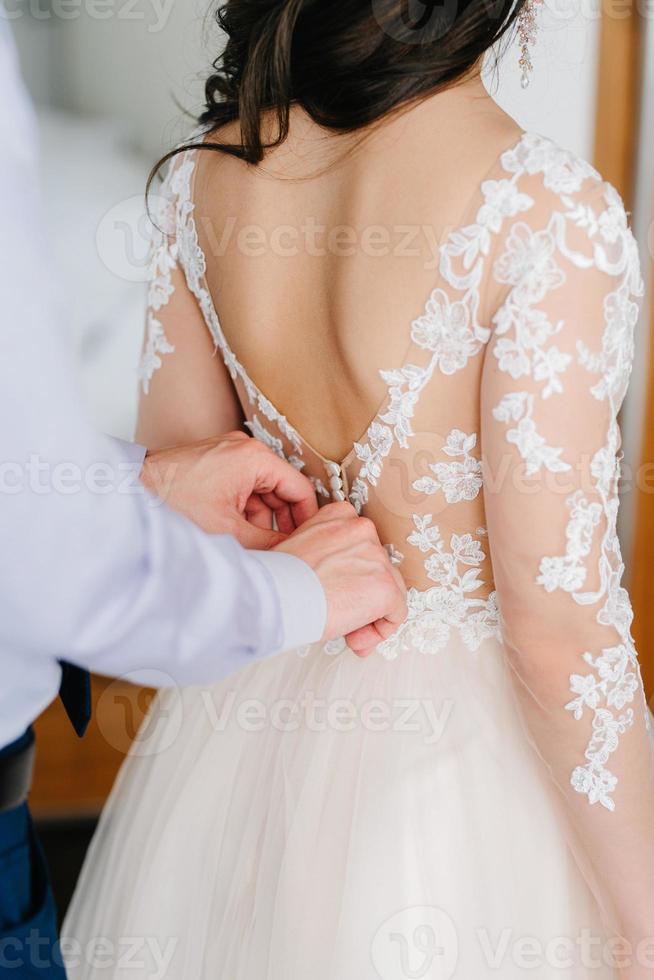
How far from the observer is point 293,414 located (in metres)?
0.96

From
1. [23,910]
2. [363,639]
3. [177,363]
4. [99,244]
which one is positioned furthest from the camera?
[99,244]

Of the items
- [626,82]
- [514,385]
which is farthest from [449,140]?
[626,82]

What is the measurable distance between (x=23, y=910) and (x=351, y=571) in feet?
1.29

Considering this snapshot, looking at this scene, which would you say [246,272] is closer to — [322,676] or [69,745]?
[322,676]

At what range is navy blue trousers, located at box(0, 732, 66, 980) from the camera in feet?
2.27

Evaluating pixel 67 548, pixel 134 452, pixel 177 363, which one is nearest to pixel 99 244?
pixel 177 363

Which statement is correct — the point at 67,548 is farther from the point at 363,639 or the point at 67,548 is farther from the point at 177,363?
the point at 177,363

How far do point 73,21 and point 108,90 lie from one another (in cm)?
17

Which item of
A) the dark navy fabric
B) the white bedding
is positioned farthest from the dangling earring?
the white bedding

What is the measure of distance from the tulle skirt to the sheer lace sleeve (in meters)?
0.07

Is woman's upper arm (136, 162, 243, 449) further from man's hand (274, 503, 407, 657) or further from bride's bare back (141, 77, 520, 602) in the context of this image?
man's hand (274, 503, 407, 657)

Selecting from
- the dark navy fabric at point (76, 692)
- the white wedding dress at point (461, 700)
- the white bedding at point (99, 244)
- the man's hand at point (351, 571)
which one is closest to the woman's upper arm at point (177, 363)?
the white wedding dress at point (461, 700)

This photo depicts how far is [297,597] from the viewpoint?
0.80 metres

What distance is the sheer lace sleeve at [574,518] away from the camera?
0.75 meters
